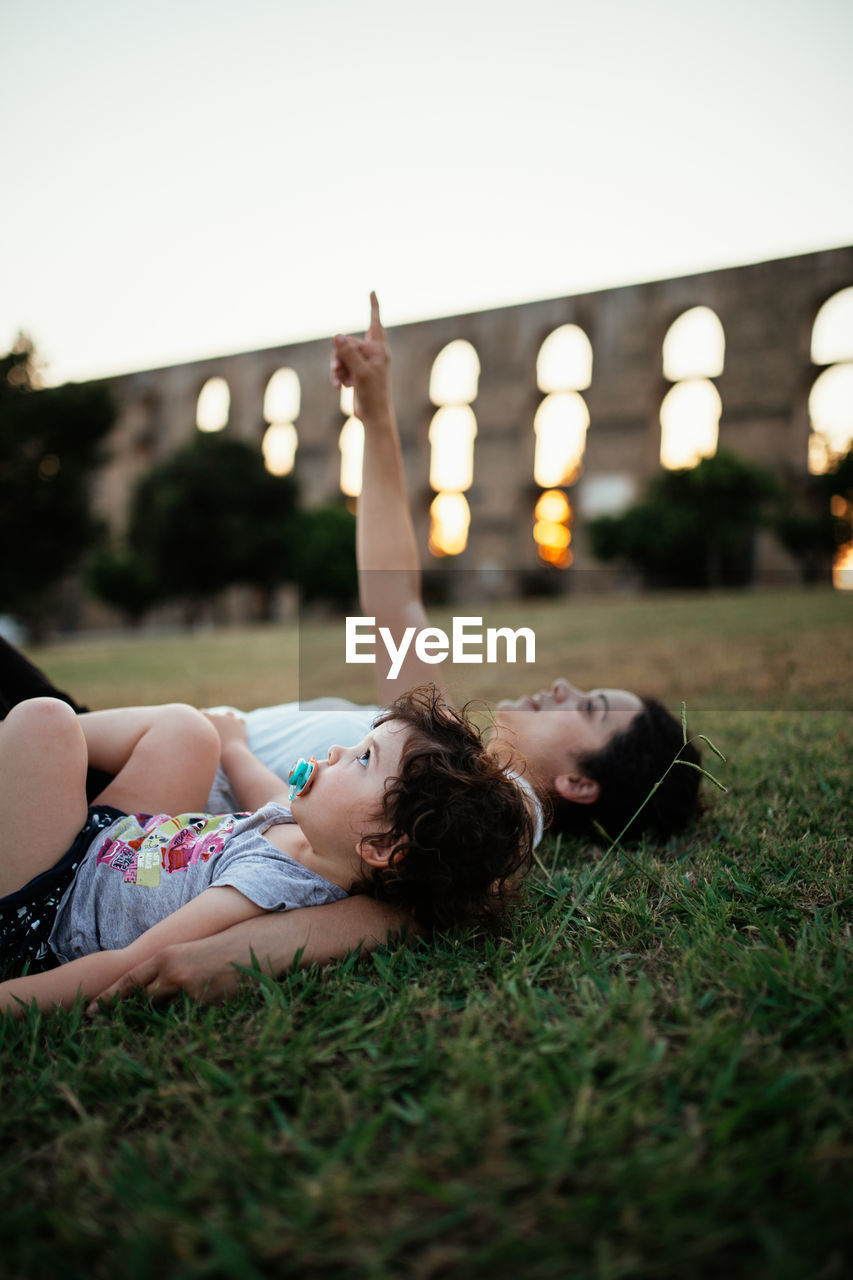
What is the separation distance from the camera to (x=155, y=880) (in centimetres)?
117

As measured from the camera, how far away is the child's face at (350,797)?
1.11 m

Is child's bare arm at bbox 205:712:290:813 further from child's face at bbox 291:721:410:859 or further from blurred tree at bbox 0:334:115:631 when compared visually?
blurred tree at bbox 0:334:115:631

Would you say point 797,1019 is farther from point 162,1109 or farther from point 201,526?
point 201,526

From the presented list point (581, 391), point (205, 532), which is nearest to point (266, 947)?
point (205, 532)

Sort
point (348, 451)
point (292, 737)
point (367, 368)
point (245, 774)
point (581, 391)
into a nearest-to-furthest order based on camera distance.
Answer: point (245, 774) → point (292, 737) → point (367, 368) → point (581, 391) → point (348, 451)

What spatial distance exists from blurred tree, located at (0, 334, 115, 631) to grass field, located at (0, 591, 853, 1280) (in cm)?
1311

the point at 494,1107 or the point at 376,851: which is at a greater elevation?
the point at 376,851

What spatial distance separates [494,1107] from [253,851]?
0.59m

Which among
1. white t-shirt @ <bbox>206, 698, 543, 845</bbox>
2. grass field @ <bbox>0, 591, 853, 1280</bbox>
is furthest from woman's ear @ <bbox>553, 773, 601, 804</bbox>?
grass field @ <bbox>0, 591, 853, 1280</bbox>

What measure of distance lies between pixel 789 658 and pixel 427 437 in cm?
1627

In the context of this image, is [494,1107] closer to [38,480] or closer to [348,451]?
[38,480]

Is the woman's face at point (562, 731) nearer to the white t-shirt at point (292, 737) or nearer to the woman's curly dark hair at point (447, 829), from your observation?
the white t-shirt at point (292, 737)

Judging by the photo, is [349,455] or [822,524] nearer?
[822,524]

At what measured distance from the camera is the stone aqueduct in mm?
16625
